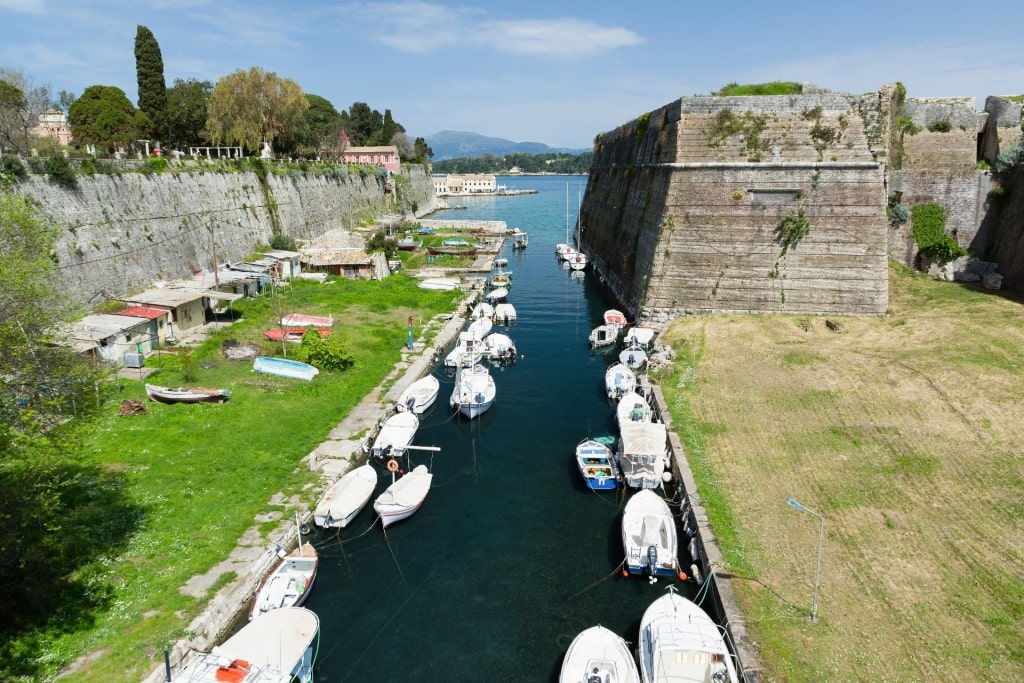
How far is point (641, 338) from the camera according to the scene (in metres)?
27.5

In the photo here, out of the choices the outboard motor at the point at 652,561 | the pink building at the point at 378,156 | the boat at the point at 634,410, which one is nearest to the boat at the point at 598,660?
the outboard motor at the point at 652,561

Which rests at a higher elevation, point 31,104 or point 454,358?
point 31,104

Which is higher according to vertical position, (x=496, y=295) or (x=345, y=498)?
(x=496, y=295)

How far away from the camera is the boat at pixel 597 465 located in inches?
666

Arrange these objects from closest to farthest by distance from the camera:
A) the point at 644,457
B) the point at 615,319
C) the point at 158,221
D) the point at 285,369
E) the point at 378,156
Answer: the point at 644,457 → the point at 285,369 → the point at 615,319 → the point at 158,221 → the point at 378,156

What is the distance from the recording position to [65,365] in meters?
12.3

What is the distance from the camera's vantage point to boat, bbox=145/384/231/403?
1966 centimetres

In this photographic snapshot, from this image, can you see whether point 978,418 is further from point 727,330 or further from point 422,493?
point 422,493

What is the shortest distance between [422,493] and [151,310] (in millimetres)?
15992

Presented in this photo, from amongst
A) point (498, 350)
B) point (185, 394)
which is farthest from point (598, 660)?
point (498, 350)

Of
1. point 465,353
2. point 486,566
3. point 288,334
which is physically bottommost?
point 486,566

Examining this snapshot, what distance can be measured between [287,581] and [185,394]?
10.0 meters

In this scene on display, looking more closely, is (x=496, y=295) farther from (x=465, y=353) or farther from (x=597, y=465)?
(x=597, y=465)

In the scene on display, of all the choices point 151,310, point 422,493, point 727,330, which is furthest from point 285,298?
point 727,330
